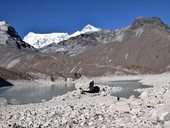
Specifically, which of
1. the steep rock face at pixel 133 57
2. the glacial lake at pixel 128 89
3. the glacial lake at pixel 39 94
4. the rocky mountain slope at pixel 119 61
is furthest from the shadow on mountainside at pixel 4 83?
the steep rock face at pixel 133 57

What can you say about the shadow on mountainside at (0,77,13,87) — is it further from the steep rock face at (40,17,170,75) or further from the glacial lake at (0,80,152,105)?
the steep rock face at (40,17,170,75)

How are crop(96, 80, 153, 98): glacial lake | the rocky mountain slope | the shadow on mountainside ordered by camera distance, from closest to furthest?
crop(96, 80, 153, 98): glacial lake < the shadow on mountainside < the rocky mountain slope

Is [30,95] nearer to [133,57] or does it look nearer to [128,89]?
[128,89]

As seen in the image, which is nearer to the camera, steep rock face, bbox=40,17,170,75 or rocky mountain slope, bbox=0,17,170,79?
rocky mountain slope, bbox=0,17,170,79

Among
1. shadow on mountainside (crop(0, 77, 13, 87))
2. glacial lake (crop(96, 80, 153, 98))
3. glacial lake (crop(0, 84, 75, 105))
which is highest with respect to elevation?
shadow on mountainside (crop(0, 77, 13, 87))

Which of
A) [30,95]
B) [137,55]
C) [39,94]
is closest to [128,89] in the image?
[39,94]

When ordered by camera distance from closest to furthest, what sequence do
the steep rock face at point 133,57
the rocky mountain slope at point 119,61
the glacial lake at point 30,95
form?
1. the glacial lake at point 30,95
2. the rocky mountain slope at point 119,61
3. the steep rock face at point 133,57

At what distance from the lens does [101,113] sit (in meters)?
27.3

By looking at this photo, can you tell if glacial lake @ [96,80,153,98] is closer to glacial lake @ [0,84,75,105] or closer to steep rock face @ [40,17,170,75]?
glacial lake @ [0,84,75,105]

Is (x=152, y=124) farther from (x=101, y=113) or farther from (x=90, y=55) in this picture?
(x=90, y=55)

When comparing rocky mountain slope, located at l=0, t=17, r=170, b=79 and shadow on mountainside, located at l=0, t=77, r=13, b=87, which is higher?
rocky mountain slope, located at l=0, t=17, r=170, b=79

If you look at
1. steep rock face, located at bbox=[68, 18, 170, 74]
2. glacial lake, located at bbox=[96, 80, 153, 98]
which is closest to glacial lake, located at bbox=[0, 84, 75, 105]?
glacial lake, located at bbox=[96, 80, 153, 98]

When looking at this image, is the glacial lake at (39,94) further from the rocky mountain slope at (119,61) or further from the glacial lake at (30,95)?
the rocky mountain slope at (119,61)

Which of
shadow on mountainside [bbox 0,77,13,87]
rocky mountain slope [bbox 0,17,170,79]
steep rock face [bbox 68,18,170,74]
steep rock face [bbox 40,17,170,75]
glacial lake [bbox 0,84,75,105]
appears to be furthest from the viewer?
steep rock face [bbox 68,18,170,74]
